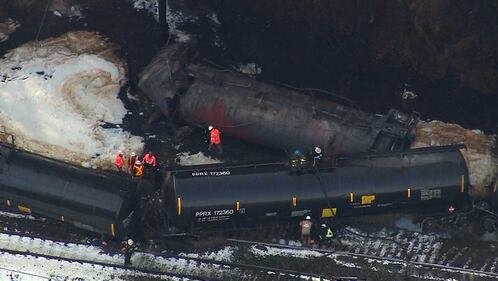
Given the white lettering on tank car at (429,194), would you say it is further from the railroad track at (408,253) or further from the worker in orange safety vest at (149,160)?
the worker in orange safety vest at (149,160)

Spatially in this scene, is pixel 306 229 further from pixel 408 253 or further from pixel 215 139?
pixel 215 139

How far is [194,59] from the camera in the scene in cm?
2502

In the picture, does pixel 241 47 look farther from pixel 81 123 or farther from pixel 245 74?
pixel 81 123

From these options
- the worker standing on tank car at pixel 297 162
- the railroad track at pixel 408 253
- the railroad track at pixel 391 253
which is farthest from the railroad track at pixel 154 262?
the worker standing on tank car at pixel 297 162

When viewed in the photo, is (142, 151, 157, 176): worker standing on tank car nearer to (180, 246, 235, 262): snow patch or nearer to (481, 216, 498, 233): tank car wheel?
(180, 246, 235, 262): snow patch

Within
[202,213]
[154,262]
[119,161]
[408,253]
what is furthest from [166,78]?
[408,253]

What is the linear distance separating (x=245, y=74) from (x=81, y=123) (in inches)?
264

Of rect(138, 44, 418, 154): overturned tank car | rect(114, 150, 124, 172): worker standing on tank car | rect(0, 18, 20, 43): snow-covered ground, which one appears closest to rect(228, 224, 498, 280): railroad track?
rect(138, 44, 418, 154): overturned tank car

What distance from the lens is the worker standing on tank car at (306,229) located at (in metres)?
20.1

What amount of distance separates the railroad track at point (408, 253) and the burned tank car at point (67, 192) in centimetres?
389

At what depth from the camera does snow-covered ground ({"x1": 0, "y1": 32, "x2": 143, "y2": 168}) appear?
23.3 metres

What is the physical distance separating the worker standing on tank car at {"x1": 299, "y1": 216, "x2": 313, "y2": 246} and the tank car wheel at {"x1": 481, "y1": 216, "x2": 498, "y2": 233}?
5.68m

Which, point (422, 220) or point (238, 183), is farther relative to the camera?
point (422, 220)

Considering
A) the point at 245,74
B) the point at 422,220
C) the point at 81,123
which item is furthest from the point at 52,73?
the point at 422,220
